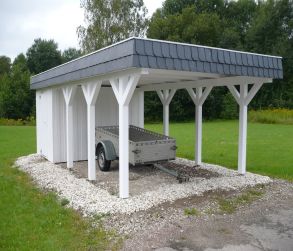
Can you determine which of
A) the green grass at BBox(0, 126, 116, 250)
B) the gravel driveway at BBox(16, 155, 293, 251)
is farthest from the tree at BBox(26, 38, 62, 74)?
the green grass at BBox(0, 126, 116, 250)

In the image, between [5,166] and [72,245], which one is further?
[5,166]

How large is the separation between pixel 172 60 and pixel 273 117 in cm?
2434

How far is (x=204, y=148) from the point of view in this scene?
47.1 feet

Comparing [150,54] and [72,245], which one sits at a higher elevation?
[150,54]

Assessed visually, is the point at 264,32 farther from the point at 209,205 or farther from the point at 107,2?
the point at 209,205

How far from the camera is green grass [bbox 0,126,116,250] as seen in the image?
455 centimetres

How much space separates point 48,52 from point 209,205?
138ft

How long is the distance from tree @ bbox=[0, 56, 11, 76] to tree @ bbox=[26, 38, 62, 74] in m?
8.50

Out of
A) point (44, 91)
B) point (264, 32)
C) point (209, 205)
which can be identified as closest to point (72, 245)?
point (209, 205)

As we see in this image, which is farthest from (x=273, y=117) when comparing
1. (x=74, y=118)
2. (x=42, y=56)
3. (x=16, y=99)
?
(x=42, y=56)

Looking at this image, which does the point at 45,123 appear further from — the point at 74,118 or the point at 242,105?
the point at 242,105

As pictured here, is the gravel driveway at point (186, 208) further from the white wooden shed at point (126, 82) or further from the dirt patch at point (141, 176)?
the white wooden shed at point (126, 82)

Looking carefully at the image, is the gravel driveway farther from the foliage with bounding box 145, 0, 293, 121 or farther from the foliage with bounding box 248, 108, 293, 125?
the foliage with bounding box 145, 0, 293, 121

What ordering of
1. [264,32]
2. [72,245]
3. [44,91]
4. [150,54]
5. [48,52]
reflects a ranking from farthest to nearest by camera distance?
[48,52] → [264,32] → [44,91] → [150,54] → [72,245]
